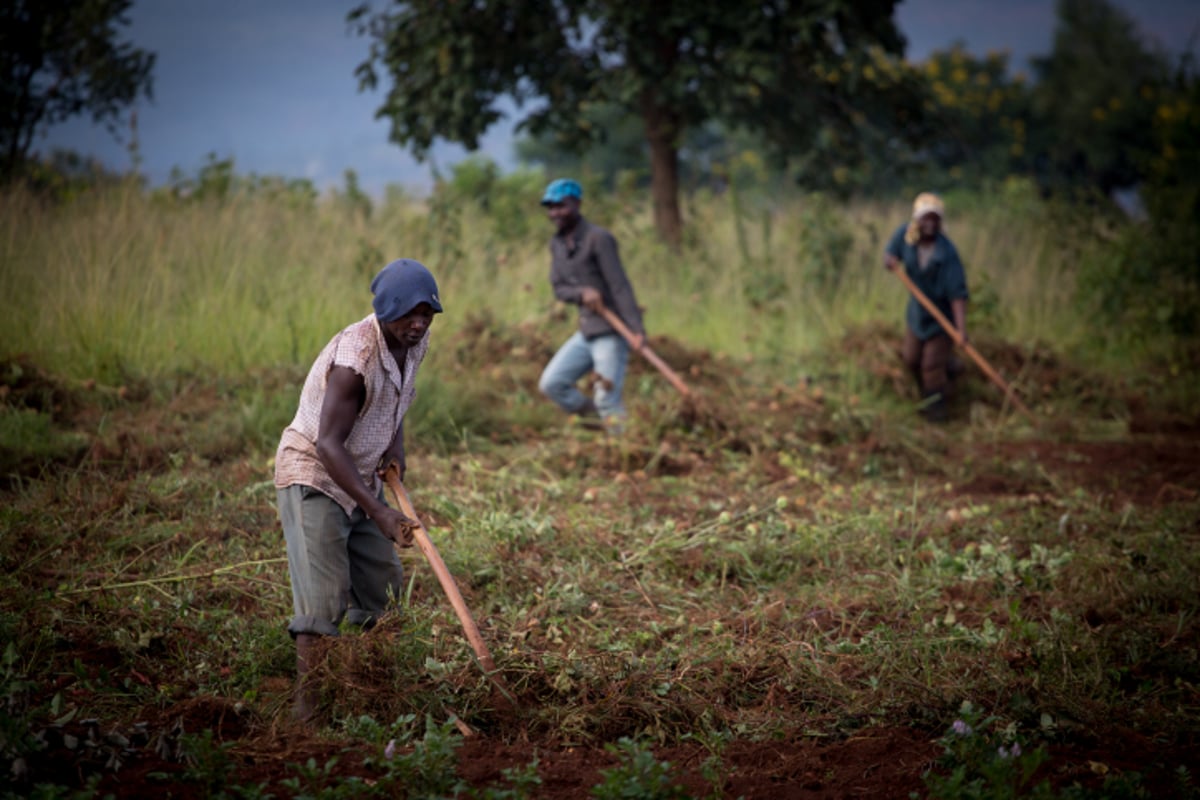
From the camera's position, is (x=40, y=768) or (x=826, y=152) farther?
(x=826, y=152)

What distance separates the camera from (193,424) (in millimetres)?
6844

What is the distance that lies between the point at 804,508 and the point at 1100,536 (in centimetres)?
149

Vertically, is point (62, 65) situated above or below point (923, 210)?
above

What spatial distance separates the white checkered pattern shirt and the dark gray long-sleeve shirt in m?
3.63

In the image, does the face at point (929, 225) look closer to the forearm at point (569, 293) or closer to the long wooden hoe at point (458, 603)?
the forearm at point (569, 293)

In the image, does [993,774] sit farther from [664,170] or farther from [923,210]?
[664,170]

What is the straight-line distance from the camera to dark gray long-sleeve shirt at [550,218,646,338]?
A: 291 inches

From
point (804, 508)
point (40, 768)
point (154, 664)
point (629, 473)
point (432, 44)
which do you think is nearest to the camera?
point (40, 768)

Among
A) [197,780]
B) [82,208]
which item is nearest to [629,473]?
[197,780]

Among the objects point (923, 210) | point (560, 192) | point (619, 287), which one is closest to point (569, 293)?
point (619, 287)

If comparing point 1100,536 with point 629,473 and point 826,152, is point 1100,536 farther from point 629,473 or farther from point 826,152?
point 826,152

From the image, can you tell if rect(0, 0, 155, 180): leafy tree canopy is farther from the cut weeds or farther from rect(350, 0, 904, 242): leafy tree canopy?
the cut weeds

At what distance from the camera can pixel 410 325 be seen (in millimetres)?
3684

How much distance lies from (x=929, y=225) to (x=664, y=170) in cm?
487
